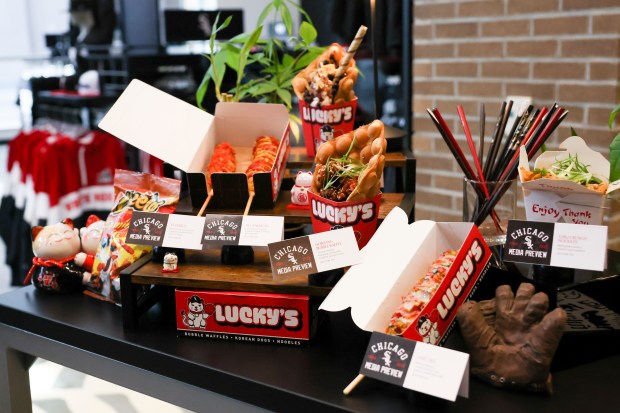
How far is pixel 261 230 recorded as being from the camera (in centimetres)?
123

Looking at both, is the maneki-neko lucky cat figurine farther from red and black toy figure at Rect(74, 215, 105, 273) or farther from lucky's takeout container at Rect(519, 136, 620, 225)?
lucky's takeout container at Rect(519, 136, 620, 225)

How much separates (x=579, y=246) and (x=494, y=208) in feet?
0.93

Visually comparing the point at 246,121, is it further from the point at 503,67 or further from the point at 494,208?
the point at 503,67

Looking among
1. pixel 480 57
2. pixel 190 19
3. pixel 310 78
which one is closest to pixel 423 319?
pixel 310 78

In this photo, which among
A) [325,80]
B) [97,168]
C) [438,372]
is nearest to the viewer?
[438,372]

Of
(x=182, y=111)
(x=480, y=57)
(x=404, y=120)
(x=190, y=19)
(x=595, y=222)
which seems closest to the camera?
(x=595, y=222)

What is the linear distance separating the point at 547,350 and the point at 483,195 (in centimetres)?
40

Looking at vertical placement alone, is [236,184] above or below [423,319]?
above

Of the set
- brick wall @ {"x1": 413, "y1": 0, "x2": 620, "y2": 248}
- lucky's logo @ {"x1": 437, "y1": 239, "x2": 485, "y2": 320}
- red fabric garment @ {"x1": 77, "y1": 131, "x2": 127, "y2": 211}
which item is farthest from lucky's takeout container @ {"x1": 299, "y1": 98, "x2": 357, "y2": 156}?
red fabric garment @ {"x1": 77, "y1": 131, "x2": 127, "y2": 211}

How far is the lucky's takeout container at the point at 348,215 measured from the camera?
3.92ft

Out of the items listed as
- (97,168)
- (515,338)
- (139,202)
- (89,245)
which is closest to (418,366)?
(515,338)

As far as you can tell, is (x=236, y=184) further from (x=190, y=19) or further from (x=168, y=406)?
(x=190, y=19)

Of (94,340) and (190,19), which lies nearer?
(94,340)

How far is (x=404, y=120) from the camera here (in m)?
3.38
